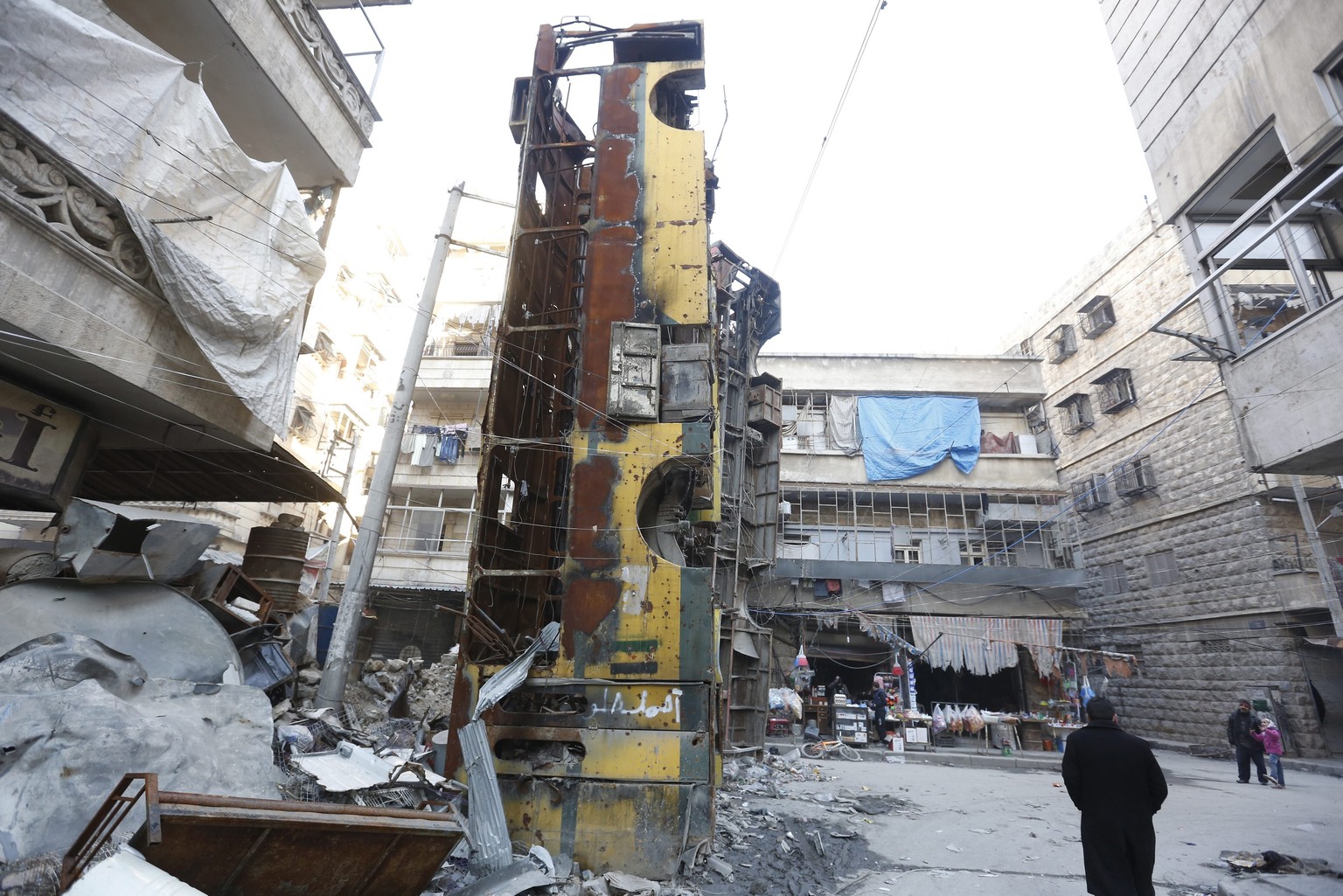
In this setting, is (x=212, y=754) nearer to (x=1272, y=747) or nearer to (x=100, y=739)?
(x=100, y=739)

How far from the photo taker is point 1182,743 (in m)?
19.6

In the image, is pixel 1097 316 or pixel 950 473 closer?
pixel 950 473

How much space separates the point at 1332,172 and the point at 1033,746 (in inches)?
624

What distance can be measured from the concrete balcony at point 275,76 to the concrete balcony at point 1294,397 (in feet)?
45.4

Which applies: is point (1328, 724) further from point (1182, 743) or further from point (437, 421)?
point (437, 421)

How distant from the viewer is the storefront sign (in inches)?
261

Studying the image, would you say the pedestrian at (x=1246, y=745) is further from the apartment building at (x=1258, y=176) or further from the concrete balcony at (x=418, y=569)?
the concrete balcony at (x=418, y=569)

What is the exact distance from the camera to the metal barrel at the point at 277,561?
1110cm

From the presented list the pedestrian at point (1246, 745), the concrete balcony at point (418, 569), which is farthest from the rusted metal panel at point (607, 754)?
the concrete balcony at point (418, 569)

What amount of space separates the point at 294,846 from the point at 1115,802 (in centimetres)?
540

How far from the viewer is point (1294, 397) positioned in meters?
8.27

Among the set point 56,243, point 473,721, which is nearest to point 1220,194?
point 473,721

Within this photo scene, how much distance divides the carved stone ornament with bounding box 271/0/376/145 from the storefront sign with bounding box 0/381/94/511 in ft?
19.8

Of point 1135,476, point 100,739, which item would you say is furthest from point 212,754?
point 1135,476
